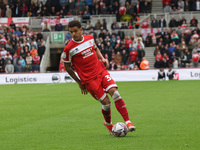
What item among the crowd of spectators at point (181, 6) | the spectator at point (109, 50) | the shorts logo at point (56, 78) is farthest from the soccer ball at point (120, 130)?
the crowd of spectators at point (181, 6)

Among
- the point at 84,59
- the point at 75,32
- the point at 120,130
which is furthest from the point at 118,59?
the point at 120,130

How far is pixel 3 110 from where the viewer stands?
15.3 metres

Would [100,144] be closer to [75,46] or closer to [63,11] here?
[75,46]

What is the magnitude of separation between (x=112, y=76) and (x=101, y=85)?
2405 centimetres

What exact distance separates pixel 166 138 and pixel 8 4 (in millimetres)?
40295

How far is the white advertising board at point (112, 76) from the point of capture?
32.2 m

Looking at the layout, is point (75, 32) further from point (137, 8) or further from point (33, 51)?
point (137, 8)

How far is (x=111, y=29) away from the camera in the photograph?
39.9m

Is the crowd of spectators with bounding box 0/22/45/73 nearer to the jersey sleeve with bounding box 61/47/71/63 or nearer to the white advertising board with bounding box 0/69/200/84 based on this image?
the white advertising board with bounding box 0/69/200/84

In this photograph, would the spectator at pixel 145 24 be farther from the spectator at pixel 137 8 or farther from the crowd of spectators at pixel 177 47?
the spectator at pixel 137 8

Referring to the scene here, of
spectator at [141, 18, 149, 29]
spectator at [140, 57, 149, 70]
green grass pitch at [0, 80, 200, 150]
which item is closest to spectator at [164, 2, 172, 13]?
spectator at [141, 18, 149, 29]

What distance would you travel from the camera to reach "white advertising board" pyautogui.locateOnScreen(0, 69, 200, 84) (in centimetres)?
3222

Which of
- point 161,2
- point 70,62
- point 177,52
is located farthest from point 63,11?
point 70,62

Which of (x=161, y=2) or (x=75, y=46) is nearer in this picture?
(x=75, y=46)
